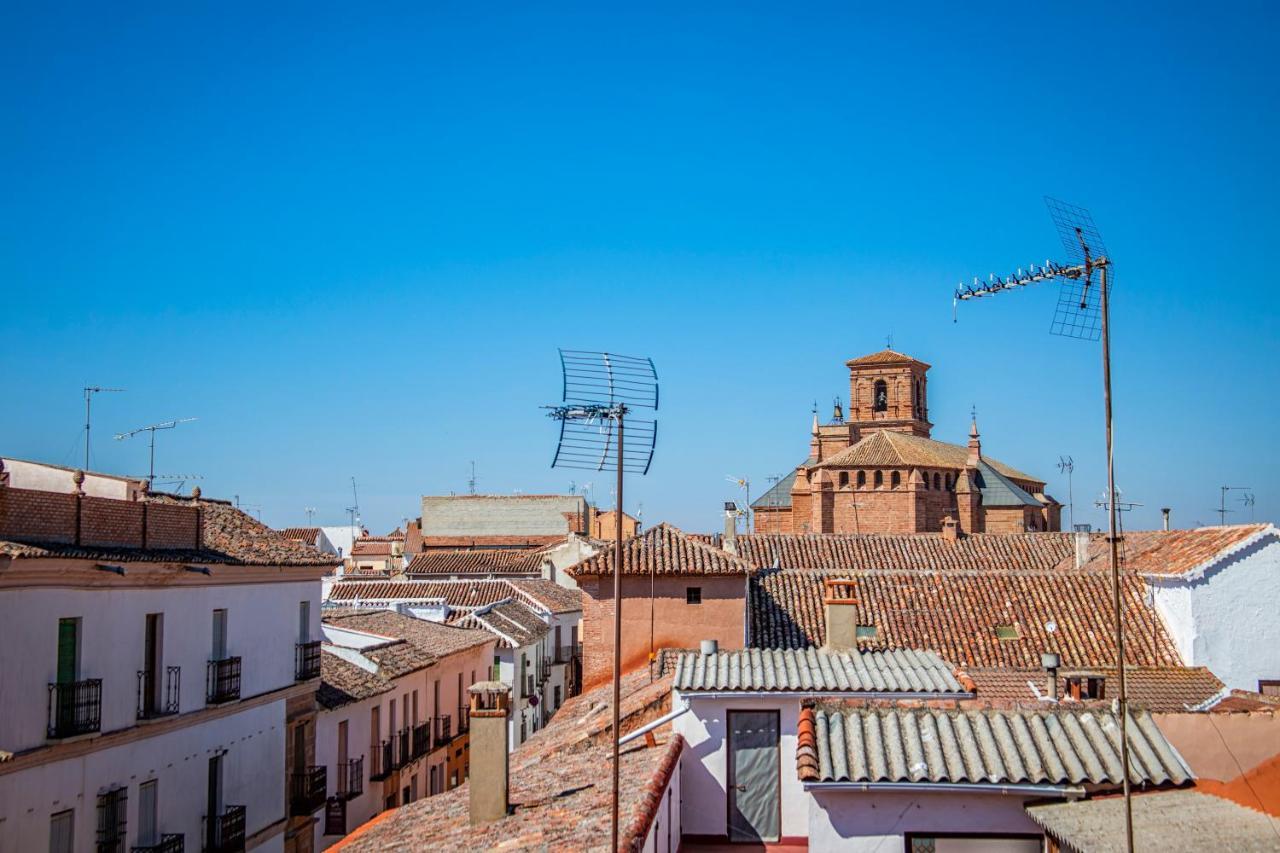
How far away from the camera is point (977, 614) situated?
27.1 m

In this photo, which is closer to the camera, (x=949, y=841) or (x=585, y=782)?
(x=949, y=841)

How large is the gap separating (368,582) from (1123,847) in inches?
1498

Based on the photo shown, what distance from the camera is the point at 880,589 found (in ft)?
93.6

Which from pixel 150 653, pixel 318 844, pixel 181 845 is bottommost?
pixel 318 844

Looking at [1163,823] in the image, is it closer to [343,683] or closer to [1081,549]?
[343,683]

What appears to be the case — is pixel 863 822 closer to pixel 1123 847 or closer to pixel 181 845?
pixel 1123 847

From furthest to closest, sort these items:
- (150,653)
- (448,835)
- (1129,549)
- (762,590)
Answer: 1. (1129,549)
2. (762,590)
3. (150,653)
4. (448,835)

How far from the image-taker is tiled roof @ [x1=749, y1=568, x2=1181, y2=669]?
2520 centimetres

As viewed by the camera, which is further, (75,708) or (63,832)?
(75,708)

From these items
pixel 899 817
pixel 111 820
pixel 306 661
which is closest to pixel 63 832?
pixel 111 820

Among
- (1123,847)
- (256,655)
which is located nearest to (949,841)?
(1123,847)

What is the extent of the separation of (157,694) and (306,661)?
488cm

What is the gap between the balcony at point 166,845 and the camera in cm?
1459

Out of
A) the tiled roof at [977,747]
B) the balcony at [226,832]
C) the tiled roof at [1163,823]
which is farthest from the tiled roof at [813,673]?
the balcony at [226,832]
